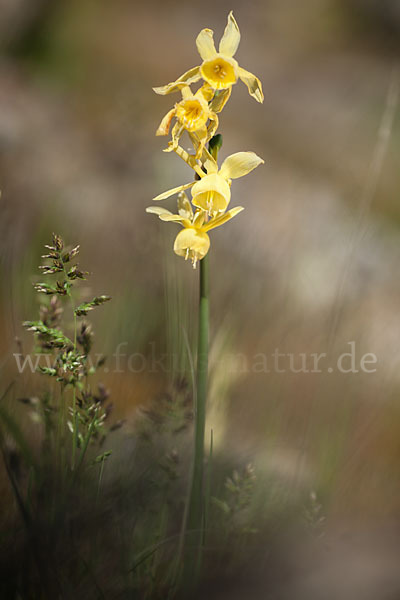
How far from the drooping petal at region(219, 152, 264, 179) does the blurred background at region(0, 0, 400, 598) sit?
6.3 inches

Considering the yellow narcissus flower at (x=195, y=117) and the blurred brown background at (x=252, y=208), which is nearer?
the yellow narcissus flower at (x=195, y=117)

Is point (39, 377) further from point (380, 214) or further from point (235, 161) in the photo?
point (380, 214)

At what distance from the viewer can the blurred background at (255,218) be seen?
1.57ft

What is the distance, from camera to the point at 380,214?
1.14m

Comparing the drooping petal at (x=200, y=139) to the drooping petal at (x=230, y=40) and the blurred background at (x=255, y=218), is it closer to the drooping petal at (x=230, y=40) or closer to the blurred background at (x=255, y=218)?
the drooping petal at (x=230, y=40)

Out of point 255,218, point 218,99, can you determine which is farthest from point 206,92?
point 255,218

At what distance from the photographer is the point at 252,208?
3.70 ft

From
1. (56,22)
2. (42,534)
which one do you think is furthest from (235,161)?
(56,22)

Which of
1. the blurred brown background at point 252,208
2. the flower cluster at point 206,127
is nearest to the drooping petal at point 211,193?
the flower cluster at point 206,127

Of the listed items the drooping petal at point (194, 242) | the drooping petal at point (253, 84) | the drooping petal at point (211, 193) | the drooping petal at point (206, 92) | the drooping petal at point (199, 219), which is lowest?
the drooping petal at point (194, 242)

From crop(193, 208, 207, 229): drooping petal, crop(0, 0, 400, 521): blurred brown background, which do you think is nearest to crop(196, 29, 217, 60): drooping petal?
crop(193, 208, 207, 229): drooping petal

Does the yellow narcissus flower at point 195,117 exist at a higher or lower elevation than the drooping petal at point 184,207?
higher

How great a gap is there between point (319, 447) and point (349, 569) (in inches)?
5.8

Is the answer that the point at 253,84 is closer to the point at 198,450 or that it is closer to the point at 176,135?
the point at 176,135
